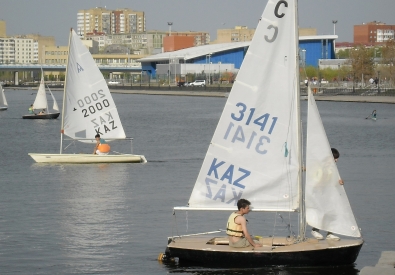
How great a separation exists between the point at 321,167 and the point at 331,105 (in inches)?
3137

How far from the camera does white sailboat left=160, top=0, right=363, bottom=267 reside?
52.6 feet

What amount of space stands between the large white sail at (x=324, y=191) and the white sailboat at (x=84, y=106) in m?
19.8

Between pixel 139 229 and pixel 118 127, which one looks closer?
pixel 139 229

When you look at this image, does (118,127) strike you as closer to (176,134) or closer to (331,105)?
(176,134)

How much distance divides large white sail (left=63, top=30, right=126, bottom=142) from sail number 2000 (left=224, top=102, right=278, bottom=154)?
65.7ft

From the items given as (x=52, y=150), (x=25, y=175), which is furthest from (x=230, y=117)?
(x=52, y=150)

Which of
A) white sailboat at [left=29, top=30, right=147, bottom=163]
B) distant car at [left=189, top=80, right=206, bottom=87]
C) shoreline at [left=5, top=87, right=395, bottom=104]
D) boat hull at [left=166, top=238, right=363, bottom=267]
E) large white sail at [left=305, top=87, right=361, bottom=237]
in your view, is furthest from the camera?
distant car at [left=189, top=80, right=206, bottom=87]

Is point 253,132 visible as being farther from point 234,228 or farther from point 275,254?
point 275,254

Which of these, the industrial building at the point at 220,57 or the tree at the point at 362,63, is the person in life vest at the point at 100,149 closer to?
the tree at the point at 362,63

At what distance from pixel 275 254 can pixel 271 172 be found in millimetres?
1516

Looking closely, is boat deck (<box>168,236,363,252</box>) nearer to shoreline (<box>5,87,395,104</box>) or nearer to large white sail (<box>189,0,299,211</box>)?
large white sail (<box>189,0,299,211</box>)

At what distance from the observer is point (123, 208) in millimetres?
25469

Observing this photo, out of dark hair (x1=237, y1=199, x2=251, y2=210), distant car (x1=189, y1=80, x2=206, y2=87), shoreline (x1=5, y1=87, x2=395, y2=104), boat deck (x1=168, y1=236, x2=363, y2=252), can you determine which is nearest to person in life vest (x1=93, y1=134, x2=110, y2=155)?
boat deck (x1=168, y1=236, x2=363, y2=252)

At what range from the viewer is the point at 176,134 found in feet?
186
